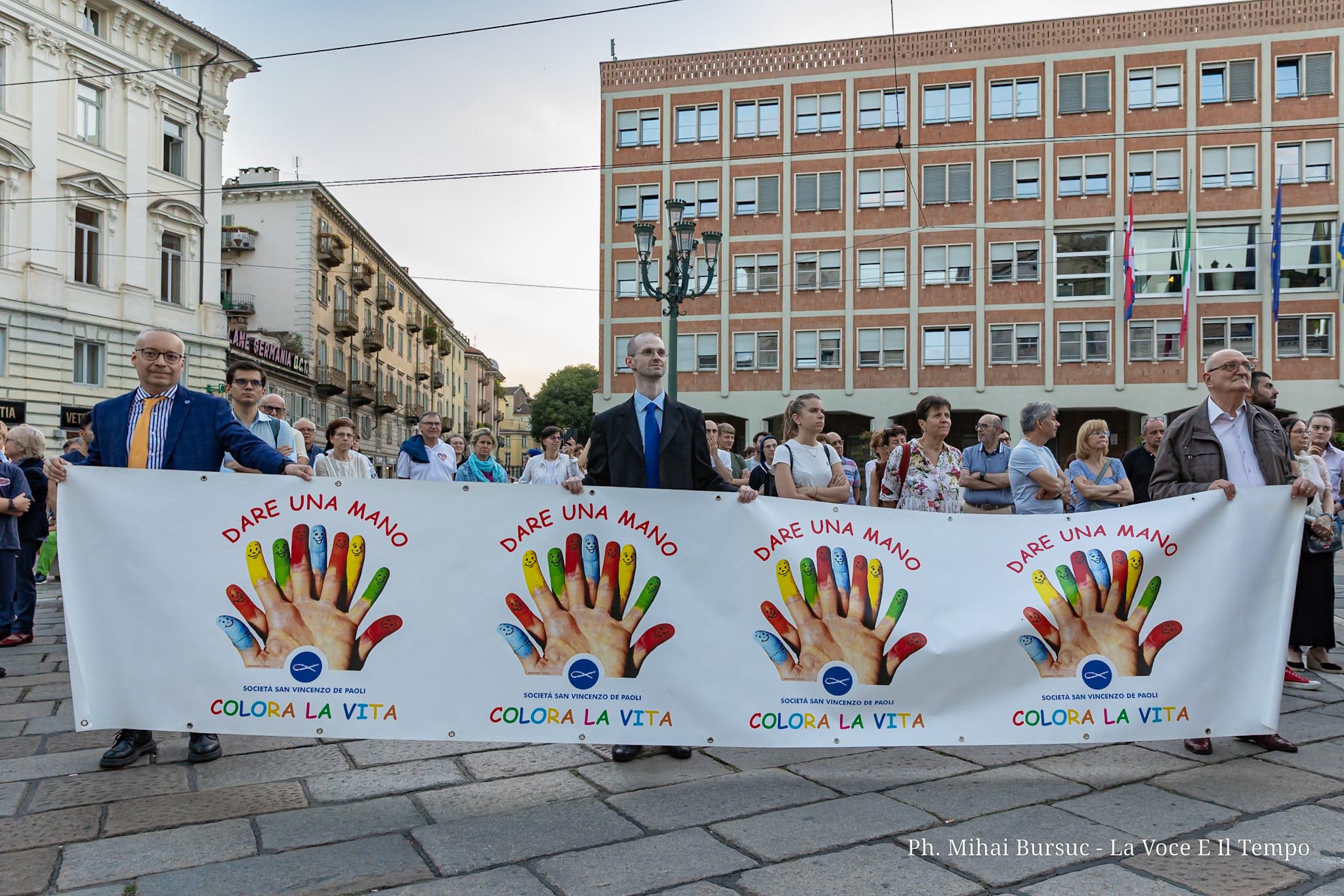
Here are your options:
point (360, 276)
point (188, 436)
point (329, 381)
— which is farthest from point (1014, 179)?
point (188, 436)

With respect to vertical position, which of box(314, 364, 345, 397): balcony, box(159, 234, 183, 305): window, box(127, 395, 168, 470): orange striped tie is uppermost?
box(159, 234, 183, 305): window

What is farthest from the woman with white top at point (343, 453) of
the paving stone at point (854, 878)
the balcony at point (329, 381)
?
the balcony at point (329, 381)

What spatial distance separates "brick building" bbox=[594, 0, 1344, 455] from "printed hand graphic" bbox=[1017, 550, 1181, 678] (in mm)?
33167

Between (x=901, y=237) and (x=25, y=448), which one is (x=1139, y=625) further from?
(x=901, y=237)

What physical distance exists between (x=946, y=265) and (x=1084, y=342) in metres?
5.91

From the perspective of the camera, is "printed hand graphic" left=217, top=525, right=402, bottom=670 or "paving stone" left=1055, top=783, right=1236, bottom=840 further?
"printed hand graphic" left=217, top=525, right=402, bottom=670

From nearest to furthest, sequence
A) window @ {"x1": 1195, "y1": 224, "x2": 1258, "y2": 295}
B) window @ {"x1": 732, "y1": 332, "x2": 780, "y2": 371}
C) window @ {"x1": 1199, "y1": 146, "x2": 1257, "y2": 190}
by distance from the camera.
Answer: window @ {"x1": 1195, "y1": 224, "x2": 1258, "y2": 295} < window @ {"x1": 1199, "y1": 146, "x2": 1257, "y2": 190} < window @ {"x1": 732, "y1": 332, "x2": 780, "y2": 371}

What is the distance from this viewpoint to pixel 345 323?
5641cm

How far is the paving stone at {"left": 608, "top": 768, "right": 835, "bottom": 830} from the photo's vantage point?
12.9 feet

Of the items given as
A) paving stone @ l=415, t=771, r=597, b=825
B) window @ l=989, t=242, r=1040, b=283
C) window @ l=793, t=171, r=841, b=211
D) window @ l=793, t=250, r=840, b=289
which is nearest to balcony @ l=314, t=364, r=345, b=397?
window @ l=793, t=250, r=840, b=289

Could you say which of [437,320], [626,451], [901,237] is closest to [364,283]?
[437,320]

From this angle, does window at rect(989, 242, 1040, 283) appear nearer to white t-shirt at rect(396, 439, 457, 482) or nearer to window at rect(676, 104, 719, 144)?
window at rect(676, 104, 719, 144)

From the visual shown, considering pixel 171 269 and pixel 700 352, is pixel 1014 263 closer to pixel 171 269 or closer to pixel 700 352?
pixel 700 352

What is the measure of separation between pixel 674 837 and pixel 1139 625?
2.40m
